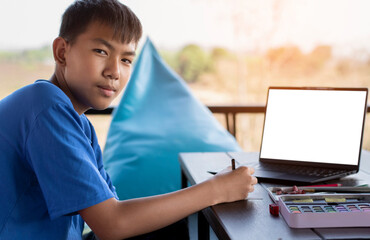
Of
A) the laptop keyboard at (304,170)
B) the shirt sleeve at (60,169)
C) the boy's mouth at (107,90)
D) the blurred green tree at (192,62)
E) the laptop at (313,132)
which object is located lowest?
the blurred green tree at (192,62)

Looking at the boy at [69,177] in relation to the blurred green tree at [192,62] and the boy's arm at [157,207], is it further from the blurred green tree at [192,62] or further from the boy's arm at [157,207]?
the blurred green tree at [192,62]

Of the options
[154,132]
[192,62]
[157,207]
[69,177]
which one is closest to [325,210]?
[157,207]

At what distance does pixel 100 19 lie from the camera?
0.88 meters

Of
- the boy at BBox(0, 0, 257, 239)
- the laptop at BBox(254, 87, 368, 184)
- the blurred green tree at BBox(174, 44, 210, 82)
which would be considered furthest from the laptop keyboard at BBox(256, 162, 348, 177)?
the blurred green tree at BBox(174, 44, 210, 82)

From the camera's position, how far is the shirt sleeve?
0.69 metres

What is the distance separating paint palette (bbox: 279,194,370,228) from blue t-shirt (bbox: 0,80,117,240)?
34 cm

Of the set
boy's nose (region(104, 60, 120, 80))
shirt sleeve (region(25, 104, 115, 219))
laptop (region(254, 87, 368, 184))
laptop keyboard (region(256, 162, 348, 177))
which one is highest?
boy's nose (region(104, 60, 120, 80))

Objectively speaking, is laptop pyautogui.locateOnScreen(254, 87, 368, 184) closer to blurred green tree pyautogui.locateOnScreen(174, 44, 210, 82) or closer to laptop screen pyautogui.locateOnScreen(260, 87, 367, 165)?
laptop screen pyautogui.locateOnScreen(260, 87, 367, 165)

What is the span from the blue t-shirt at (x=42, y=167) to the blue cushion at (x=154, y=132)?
767 millimetres

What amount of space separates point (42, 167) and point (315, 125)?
2.54 feet

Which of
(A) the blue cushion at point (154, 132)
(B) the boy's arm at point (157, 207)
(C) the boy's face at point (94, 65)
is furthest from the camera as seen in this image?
(A) the blue cushion at point (154, 132)

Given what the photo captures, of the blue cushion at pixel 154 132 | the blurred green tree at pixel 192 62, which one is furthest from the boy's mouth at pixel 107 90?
the blurred green tree at pixel 192 62

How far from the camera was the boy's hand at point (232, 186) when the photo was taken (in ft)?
2.55

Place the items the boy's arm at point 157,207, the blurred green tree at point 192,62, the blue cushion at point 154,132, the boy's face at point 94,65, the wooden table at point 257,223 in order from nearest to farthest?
1. the wooden table at point 257,223
2. the boy's arm at point 157,207
3. the boy's face at point 94,65
4. the blue cushion at point 154,132
5. the blurred green tree at point 192,62
